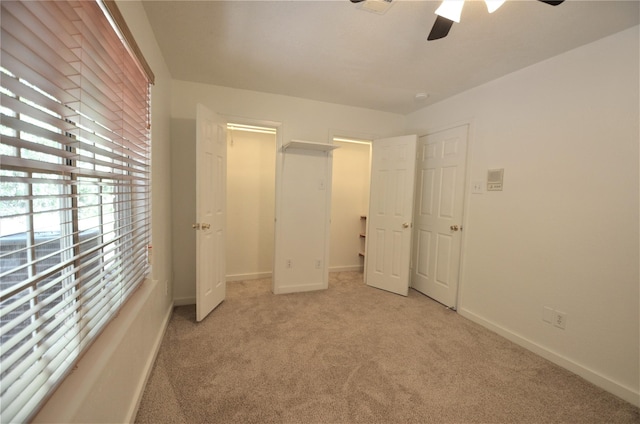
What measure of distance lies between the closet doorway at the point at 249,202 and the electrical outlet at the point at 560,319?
281 centimetres

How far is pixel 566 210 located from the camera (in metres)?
1.89

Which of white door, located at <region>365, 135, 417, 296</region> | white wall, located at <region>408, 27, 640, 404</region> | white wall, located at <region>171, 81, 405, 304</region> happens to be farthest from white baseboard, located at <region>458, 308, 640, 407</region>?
white wall, located at <region>171, 81, 405, 304</region>

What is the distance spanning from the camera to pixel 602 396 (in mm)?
1615

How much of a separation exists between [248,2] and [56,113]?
123cm

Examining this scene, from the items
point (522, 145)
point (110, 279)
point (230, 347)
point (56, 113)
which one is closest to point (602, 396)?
point (522, 145)

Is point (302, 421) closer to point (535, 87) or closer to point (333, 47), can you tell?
point (333, 47)

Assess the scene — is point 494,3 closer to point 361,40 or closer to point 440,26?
point 440,26

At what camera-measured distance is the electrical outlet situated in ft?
6.23

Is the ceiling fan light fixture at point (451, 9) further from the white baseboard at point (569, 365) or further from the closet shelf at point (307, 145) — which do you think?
the white baseboard at point (569, 365)

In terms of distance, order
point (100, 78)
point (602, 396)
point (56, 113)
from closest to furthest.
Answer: point (56, 113) → point (100, 78) → point (602, 396)

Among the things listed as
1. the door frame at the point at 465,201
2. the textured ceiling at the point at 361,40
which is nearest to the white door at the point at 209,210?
the textured ceiling at the point at 361,40

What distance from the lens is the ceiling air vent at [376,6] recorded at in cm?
144

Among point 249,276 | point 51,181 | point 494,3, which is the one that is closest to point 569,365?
point 494,3

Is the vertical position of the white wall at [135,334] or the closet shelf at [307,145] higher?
the closet shelf at [307,145]
